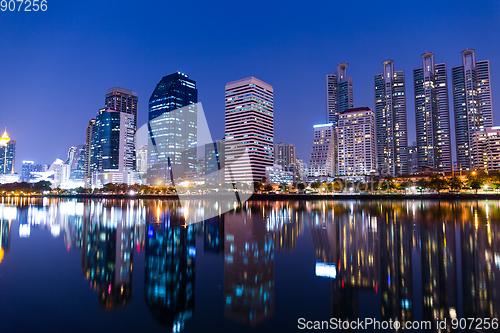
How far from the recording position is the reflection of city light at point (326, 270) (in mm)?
11650

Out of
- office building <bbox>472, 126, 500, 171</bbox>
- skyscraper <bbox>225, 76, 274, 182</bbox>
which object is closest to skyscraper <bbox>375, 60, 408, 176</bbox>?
office building <bbox>472, 126, 500, 171</bbox>

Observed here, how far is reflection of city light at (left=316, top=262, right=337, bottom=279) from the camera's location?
11650 millimetres

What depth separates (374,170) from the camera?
543 feet

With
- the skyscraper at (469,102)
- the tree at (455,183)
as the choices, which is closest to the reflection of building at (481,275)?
the tree at (455,183)

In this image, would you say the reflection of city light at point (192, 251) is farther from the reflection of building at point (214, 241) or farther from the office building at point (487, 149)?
the office building at point (487, 149)

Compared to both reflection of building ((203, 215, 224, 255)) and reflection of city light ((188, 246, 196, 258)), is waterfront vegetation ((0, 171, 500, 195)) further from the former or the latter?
reflection of city light ((188, 246, 196, 258))

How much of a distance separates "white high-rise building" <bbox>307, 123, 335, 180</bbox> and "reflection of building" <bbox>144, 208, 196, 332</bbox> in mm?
153608

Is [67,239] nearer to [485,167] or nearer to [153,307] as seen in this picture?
[153,307]

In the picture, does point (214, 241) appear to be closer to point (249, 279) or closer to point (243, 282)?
point (249, 279)

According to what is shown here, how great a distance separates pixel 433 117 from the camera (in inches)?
7087

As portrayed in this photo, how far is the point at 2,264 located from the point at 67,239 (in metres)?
7.06

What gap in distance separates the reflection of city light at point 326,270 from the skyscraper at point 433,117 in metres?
190

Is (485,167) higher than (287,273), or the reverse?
(485,167)

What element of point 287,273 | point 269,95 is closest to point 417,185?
point 269,95
